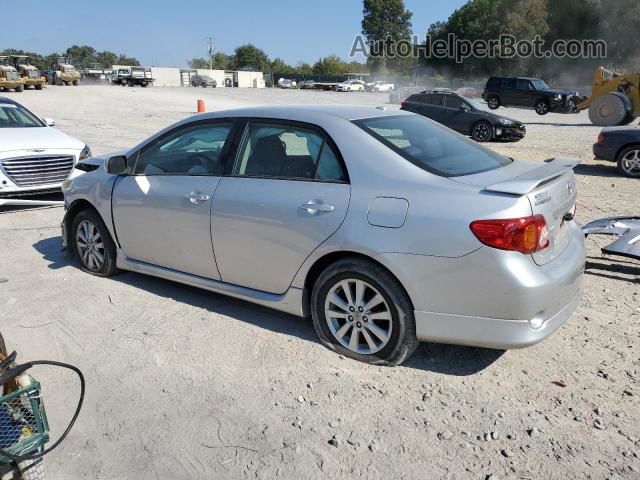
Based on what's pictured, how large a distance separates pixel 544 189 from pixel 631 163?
8882 mm

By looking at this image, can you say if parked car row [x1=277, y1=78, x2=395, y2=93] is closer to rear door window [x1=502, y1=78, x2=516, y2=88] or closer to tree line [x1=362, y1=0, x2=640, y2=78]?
tree line [x1=362, y1=0, x2=640, y2=78]

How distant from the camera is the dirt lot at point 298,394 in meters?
2.90

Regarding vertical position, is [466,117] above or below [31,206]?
above

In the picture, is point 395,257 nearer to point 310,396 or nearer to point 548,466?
point 310,396

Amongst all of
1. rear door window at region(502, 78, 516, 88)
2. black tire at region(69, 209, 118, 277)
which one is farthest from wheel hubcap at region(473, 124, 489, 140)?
black tire at region(69, 209, 118, 277)

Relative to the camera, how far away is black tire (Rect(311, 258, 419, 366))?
355 centimetres

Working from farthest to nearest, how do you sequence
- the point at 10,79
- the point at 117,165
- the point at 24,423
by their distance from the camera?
the point at 10,79 → the point at 117,165 → the point at 24,423

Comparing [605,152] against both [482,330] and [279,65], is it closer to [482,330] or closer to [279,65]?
[482,330]

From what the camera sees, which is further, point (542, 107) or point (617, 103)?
point (542, 107)

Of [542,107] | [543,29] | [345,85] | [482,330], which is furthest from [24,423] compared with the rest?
[543,29]

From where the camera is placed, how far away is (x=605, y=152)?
11.4 meters

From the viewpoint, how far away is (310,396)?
11.4 ft

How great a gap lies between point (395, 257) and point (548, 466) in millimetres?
1359

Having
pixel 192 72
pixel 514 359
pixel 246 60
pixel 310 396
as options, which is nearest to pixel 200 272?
pixel 310 396
